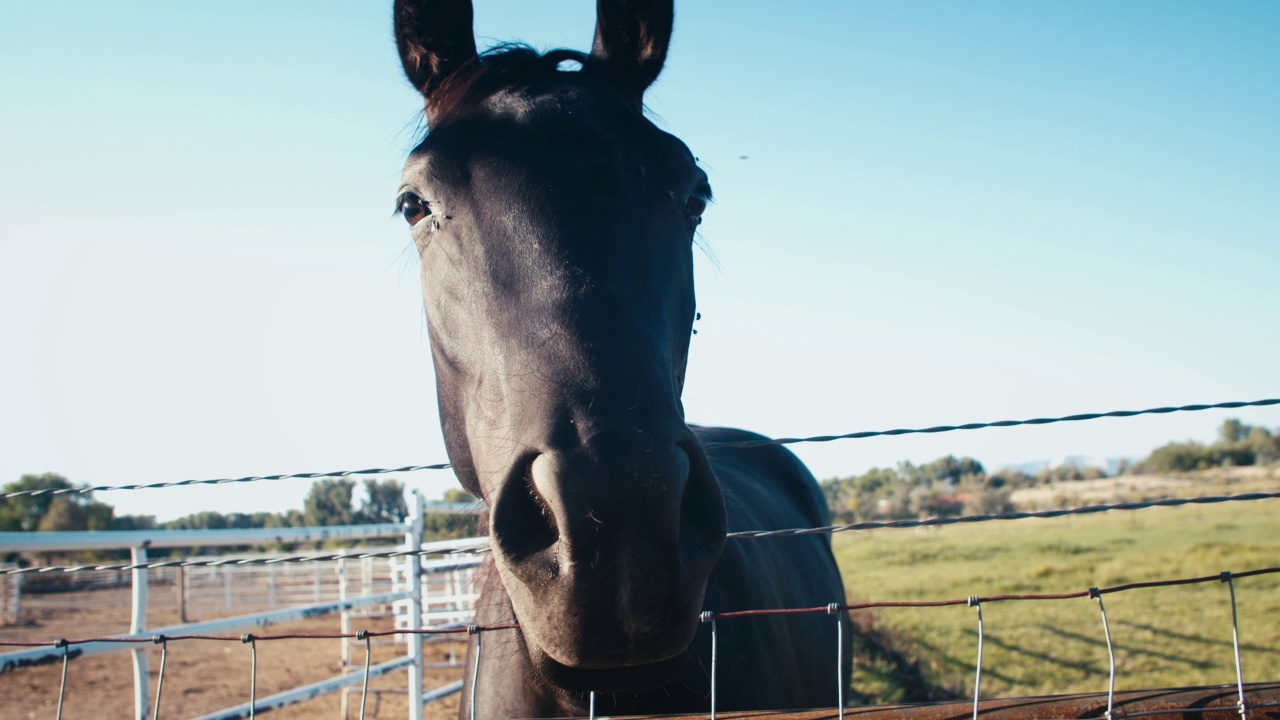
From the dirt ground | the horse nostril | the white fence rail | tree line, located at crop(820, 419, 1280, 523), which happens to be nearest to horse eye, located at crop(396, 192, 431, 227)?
the white fence rail

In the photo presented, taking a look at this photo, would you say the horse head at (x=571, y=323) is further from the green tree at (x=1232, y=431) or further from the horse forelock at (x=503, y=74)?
the green tree at (x=1232, y=431)

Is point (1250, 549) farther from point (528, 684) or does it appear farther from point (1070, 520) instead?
point (1070, 520)

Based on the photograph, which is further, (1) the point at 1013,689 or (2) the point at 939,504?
(2) the point at 939,504

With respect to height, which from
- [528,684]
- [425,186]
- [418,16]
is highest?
[418,16]

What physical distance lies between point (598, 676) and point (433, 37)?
2120 millimetres

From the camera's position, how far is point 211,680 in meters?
11.2

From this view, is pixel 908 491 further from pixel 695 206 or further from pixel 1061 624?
pixel 695 206

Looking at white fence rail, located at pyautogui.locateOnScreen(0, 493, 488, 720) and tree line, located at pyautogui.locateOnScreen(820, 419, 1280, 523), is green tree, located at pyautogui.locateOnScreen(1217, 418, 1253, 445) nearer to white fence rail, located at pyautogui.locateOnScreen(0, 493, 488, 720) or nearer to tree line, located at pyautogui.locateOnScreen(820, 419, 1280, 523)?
tree line, located at pyautogui.locateOnScreen(820, 419, 1280, 523)

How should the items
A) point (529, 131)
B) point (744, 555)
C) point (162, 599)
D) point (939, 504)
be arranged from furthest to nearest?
point (939, 504), point (162, 599), point (744, 555), point (529, 131)

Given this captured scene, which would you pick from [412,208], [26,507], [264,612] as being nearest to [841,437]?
[412,208]

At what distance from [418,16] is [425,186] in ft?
2.51

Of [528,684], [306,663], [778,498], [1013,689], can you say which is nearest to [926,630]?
[1013,689]

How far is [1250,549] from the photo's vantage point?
60.6ft

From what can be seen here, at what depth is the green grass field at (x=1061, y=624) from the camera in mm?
8992
